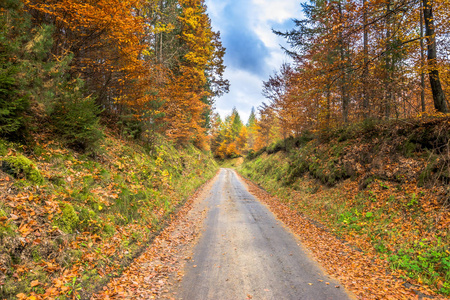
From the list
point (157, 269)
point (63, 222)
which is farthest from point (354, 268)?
point (63, 222)

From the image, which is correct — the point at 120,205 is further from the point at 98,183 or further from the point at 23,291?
the point at 23,291

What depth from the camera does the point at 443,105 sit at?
28.6 feet

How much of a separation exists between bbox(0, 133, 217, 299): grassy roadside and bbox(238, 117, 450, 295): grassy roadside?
6.92 metres

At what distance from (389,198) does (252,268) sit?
240 inches

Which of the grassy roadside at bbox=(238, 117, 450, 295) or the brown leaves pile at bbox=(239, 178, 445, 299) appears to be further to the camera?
the grassy roadside at bbox=(238, 117, 450, 295)

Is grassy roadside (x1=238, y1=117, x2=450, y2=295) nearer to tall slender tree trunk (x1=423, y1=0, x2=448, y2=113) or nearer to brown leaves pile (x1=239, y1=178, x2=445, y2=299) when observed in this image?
brown leaves pile (x1=239, y1=178, x2=445, y2=299)

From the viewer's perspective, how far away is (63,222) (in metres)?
4.70

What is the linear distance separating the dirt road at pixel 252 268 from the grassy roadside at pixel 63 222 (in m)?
1.82

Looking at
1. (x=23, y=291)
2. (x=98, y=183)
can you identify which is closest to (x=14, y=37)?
(x=98, y=183)

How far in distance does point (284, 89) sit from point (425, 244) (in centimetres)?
1994

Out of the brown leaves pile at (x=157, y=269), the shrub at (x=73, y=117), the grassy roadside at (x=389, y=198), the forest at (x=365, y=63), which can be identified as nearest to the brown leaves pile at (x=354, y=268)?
the grassy roadside at (x=389, y=198)

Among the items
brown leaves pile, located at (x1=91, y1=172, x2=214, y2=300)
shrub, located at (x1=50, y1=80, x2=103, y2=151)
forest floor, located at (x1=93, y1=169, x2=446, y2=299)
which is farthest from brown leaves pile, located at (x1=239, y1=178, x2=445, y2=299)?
shrub, located at (x1=50, y1=80, x2=103, y2=151)

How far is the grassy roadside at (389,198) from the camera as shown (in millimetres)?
5574

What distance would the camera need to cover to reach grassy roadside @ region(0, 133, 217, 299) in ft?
11.9
